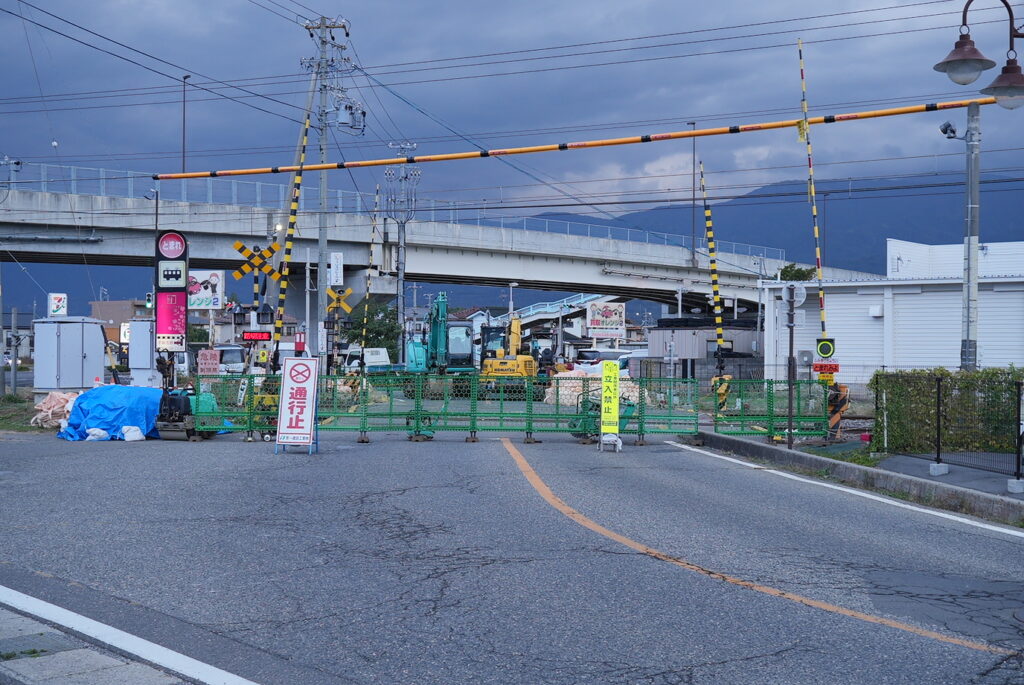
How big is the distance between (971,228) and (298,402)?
545 inches

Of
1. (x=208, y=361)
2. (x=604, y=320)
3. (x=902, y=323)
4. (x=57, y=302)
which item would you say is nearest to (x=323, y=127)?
(x=208, y=361)

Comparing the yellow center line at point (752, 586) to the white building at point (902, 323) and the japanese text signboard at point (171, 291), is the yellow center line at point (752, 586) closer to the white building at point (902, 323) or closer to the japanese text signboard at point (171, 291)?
the japanese text signboard at point (171, 291)

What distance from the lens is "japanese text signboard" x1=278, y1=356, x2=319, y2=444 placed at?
17.7 meters

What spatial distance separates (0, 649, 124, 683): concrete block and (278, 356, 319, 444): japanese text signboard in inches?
470

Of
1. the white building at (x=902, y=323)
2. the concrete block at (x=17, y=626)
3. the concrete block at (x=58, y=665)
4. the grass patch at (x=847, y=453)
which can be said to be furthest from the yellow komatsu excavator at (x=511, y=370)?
the concrete block at (x=58, y=665)

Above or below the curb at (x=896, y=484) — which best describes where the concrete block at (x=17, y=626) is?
above

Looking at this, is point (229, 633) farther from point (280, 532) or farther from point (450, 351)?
point (450, 351)

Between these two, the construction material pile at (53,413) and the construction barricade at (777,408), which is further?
the construction material pile at (53,413)

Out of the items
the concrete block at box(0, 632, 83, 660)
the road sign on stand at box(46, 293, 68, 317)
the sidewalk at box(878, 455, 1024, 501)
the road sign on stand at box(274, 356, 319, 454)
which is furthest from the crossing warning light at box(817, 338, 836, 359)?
the road sign on stand at box(46, 293, 68, 317)

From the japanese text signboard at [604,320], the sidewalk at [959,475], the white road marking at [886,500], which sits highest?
the japanese text signboard at [604,320]

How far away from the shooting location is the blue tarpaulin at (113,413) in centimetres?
2070

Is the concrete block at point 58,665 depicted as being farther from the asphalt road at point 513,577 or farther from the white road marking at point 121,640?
the asphalt road at point 513,577

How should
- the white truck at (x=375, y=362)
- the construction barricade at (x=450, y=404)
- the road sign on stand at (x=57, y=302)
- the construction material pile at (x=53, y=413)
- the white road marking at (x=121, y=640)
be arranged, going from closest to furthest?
the white road marking at (x=121, y=640) → the construction barricade at (x=450, y=404) → the construction material pile at (x=53, y=413) → the white truck at (x=375, y=362) → the road sign on stand at (x=57, y=302)

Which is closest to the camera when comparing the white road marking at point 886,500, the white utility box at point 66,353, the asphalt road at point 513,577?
the asphalt road at point 513,577
